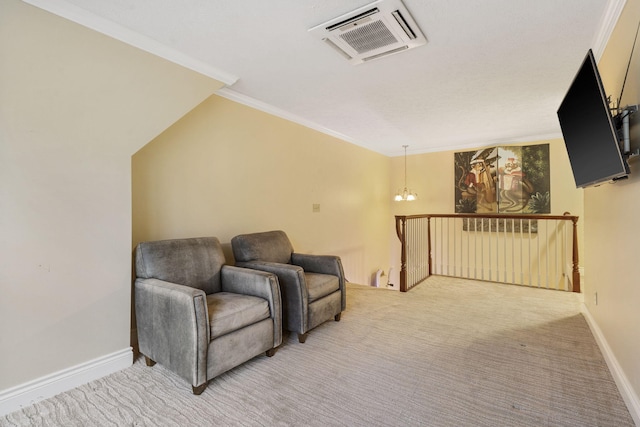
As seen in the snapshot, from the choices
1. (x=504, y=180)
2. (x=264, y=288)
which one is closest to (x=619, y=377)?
(x=264, y=288)

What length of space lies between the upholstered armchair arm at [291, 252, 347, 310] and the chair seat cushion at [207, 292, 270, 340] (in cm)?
96

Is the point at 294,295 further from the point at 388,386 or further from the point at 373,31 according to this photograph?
the point at 373,31

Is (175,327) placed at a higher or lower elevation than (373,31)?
lower

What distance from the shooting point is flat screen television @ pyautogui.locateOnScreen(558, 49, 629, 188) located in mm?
1556

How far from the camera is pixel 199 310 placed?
184cm

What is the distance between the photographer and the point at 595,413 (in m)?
1.70

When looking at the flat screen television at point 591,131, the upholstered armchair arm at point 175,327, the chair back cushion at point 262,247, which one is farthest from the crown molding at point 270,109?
the flat screen television at point 591,131

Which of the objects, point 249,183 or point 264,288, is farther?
point 249,183

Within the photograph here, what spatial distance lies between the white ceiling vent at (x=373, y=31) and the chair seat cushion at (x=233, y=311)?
1993 millimetres

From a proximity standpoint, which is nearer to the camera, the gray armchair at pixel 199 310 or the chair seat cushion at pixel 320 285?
the gray armchair at pixel 199 310

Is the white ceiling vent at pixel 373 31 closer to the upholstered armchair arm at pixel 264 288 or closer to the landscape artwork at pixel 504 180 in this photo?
the upholstered armchair arm at pixel 264 288

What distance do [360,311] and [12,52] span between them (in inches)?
135

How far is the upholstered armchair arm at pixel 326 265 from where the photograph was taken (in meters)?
3.10

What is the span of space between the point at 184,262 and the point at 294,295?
0.95 m
